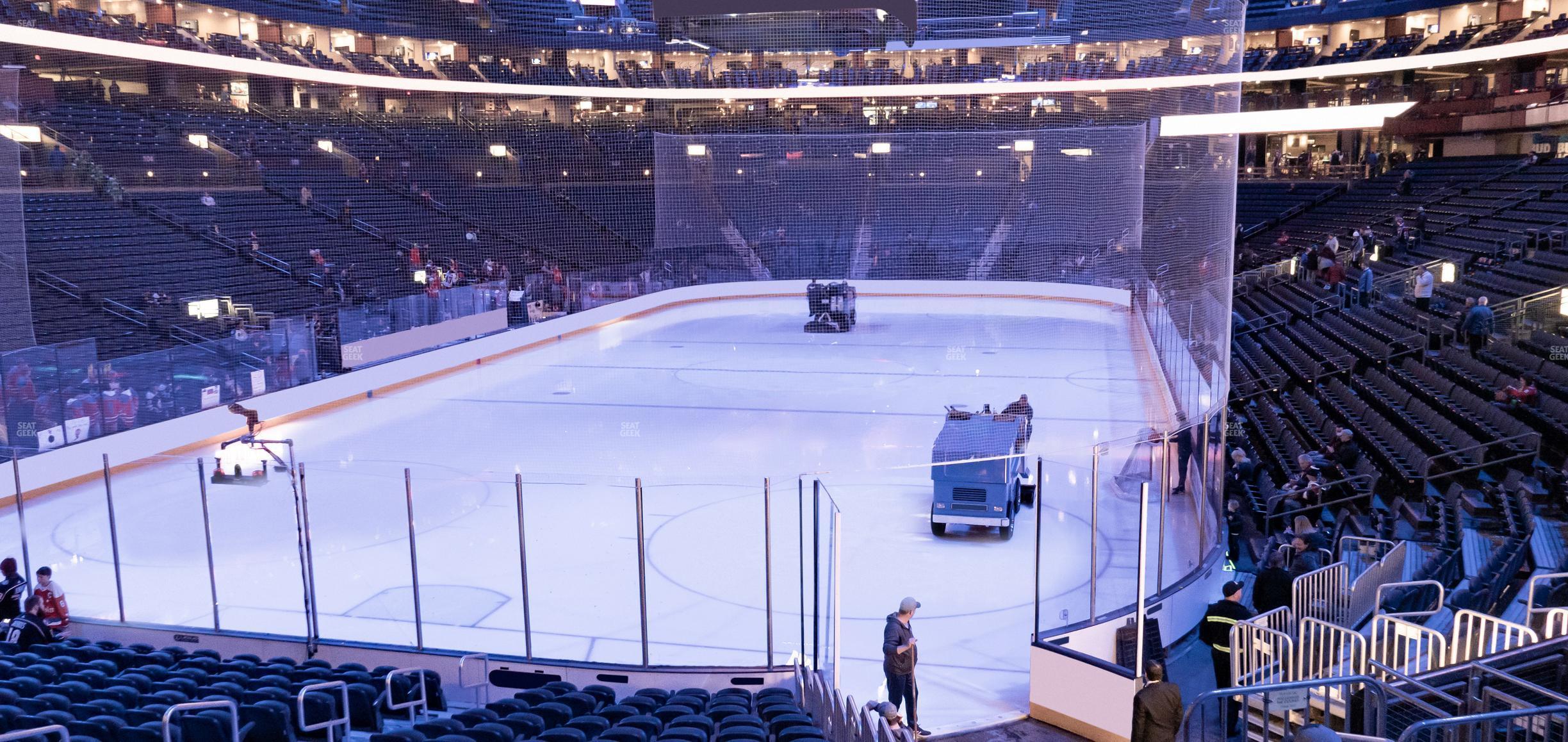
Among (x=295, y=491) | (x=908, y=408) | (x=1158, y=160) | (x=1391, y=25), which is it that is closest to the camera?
(x=295, y=491)

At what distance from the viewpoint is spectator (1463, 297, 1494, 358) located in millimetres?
12680

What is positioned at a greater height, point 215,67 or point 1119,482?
point 215,67

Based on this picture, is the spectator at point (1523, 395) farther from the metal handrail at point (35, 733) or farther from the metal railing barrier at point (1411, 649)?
the metal handrail at point (35, 733)

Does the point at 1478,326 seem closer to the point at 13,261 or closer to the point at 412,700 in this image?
the point at 412,700

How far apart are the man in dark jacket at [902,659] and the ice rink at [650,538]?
36 centimetres

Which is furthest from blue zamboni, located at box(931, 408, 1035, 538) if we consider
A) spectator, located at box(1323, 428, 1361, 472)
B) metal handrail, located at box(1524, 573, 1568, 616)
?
metal handrail, located at box(1524, 573, 1568, 616)

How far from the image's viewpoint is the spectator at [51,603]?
6738 millimetres

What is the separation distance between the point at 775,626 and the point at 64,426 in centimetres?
784

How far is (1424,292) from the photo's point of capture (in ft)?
48.0

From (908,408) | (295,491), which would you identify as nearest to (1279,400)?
(908,408)

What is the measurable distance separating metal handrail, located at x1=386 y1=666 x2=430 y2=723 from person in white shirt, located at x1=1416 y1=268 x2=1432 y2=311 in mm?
13452

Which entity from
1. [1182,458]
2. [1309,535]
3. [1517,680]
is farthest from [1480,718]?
[1182,458]

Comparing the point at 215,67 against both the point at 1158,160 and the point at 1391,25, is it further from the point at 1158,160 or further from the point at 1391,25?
the point at 1391,25

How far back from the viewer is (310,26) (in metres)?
19.2
